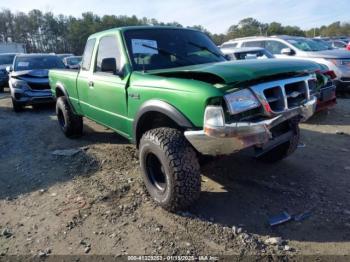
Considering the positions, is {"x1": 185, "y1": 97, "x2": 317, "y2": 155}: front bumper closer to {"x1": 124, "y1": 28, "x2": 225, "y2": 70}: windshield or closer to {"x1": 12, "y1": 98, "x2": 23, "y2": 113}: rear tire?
{"x1": 124, "y1": 28, "x2": 225, "y2": 70}: windshield

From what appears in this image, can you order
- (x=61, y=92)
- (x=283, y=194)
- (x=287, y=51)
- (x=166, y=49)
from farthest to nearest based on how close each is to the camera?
(x=287, y=51)
(x=61, y=92)
(x=166, y=49)
(x=283, y=194)

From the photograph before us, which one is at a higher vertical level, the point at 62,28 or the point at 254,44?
the point at 62,28

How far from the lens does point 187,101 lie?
3.14 meters

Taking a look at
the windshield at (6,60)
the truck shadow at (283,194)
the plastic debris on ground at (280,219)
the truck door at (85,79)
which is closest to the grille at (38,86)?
the truck door at (85,79)

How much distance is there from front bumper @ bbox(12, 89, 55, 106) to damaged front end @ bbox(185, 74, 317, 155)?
7.39 meters

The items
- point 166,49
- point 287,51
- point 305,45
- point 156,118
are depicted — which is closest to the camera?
point 156,118

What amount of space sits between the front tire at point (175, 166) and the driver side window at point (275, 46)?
8560 mm

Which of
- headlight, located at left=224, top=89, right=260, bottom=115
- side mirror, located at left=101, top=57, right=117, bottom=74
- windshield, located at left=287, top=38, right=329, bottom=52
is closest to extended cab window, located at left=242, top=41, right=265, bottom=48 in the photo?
windshield, located at left=287, top=38, right=329, bottom=52

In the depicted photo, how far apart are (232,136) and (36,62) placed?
8.99m

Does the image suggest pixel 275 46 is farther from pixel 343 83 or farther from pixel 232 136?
pixel 232 136

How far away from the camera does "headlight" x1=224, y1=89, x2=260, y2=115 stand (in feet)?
9.70

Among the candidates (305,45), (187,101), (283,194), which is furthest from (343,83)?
(187,101)

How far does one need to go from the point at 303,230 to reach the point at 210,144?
3.76 ft

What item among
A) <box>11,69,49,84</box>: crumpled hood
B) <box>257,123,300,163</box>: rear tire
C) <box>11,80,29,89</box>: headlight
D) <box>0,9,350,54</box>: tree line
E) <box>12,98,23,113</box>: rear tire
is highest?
<box>0,9,350,54</box>: tree line
